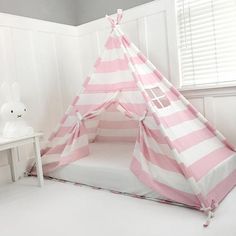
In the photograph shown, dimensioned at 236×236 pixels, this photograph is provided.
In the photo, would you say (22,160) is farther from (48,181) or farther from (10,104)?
(10,104)

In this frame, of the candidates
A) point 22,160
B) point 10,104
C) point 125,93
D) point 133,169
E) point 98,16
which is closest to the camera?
point 133,169

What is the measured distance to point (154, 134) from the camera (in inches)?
78.2

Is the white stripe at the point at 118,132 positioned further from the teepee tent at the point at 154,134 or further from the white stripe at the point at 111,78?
the white stripe at the point at 111,78

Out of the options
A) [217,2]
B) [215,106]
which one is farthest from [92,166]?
[217,2]

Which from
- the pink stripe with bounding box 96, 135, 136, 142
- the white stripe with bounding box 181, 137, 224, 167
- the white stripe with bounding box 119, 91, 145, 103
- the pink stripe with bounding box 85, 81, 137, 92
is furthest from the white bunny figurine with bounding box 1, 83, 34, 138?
the white stripe with bounding box 181, 137, 224, 167

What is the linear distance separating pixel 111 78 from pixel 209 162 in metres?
1.03

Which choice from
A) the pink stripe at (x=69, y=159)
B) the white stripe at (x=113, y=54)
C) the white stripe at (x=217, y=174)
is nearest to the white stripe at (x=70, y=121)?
the pink stripe at (x=69, y=159)

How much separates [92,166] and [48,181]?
53 centimetres

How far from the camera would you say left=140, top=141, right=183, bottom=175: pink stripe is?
6.01ft

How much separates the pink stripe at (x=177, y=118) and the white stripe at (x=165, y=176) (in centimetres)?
28

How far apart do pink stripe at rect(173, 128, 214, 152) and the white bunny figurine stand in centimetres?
128

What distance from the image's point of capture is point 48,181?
2.54 meters

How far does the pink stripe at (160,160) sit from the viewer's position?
6.01ft

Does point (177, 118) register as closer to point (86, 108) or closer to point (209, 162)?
point (209, 162)
